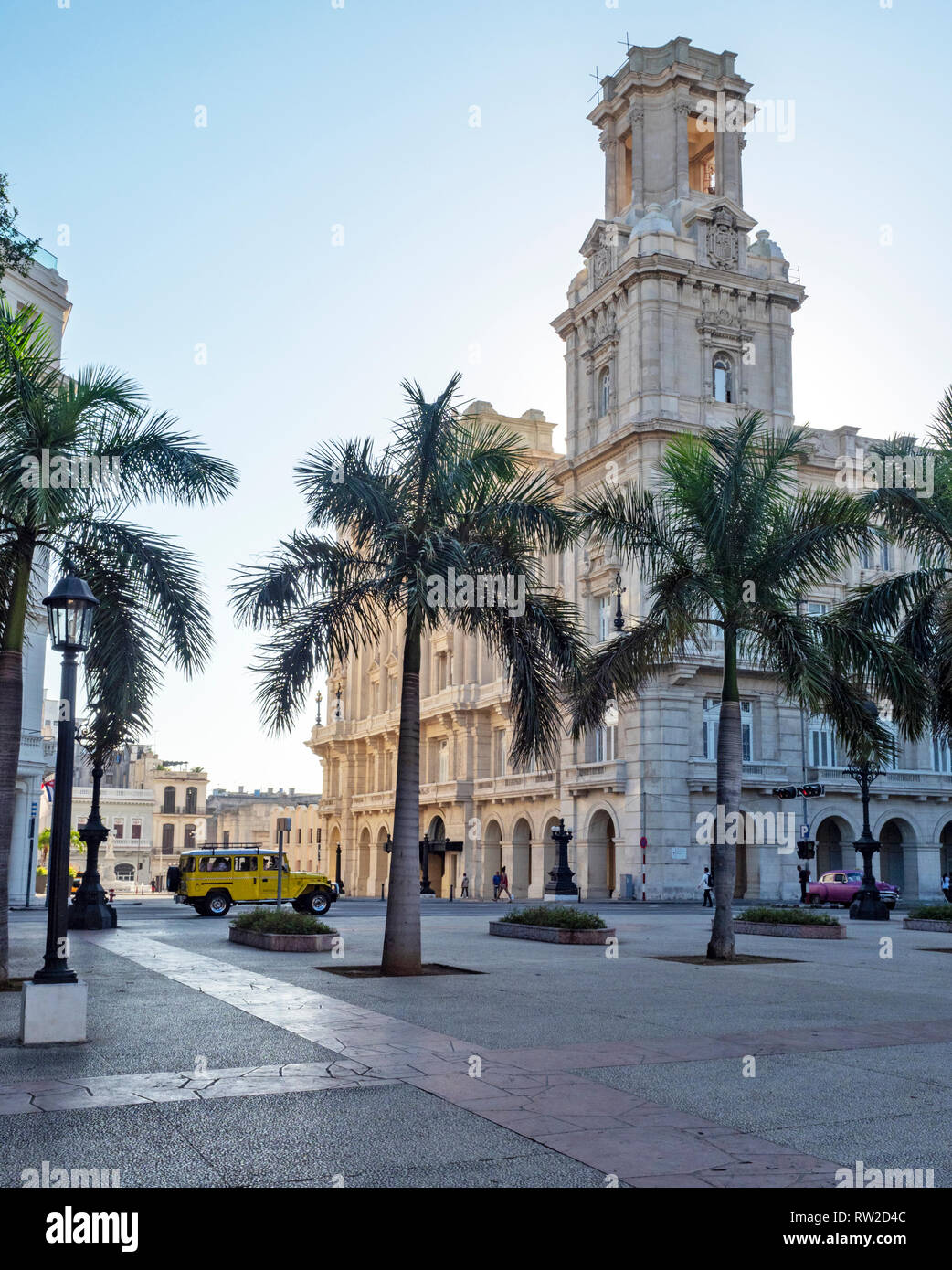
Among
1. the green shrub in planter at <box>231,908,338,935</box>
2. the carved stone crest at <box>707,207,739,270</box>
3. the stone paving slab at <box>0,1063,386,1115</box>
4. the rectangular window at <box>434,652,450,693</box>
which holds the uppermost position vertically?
the carved stone crest at <box>707,207,739,270</box>

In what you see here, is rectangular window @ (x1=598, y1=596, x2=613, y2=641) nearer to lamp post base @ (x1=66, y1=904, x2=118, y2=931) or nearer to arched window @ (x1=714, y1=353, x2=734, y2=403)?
arched window @ (x1=714, y1=353, x2=734, y2=403)

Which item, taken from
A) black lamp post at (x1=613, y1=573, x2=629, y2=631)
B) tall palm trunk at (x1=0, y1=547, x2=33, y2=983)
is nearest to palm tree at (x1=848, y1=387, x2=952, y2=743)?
black lamp post at (x1=613, y1=573, x2=629, y2=631)

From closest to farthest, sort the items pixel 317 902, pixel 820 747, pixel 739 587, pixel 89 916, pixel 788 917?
pixel 739 587 → pixel 788 917 → pixel 89 916 → pixel 317 902 → pixel 820 747

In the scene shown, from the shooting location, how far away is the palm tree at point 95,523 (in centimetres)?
1421

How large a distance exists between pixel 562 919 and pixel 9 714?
12766 mm

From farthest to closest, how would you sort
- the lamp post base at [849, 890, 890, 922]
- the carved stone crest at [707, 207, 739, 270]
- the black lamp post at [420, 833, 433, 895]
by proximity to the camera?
the black lamp post at [420, 833, 433, 895] → the carved stone crest at [707, 207, 739, 270] → the lamp post base at [849, 890, 890, 922]

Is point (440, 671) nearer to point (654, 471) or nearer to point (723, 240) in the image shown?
point (654, 471)

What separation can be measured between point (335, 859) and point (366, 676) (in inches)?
A: 520

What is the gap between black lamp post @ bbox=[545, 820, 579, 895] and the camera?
145ft

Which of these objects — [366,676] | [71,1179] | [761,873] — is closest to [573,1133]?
[71,1179]

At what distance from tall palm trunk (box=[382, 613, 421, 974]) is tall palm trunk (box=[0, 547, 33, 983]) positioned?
197 inches

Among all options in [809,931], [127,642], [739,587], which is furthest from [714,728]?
[127,642]

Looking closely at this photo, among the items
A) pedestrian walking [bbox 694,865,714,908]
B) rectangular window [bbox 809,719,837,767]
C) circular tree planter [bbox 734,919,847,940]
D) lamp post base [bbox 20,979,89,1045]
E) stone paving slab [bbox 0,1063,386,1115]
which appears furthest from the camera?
rectangular window [bbox 809,719,837,767]

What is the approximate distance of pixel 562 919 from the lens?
77.8 feet
